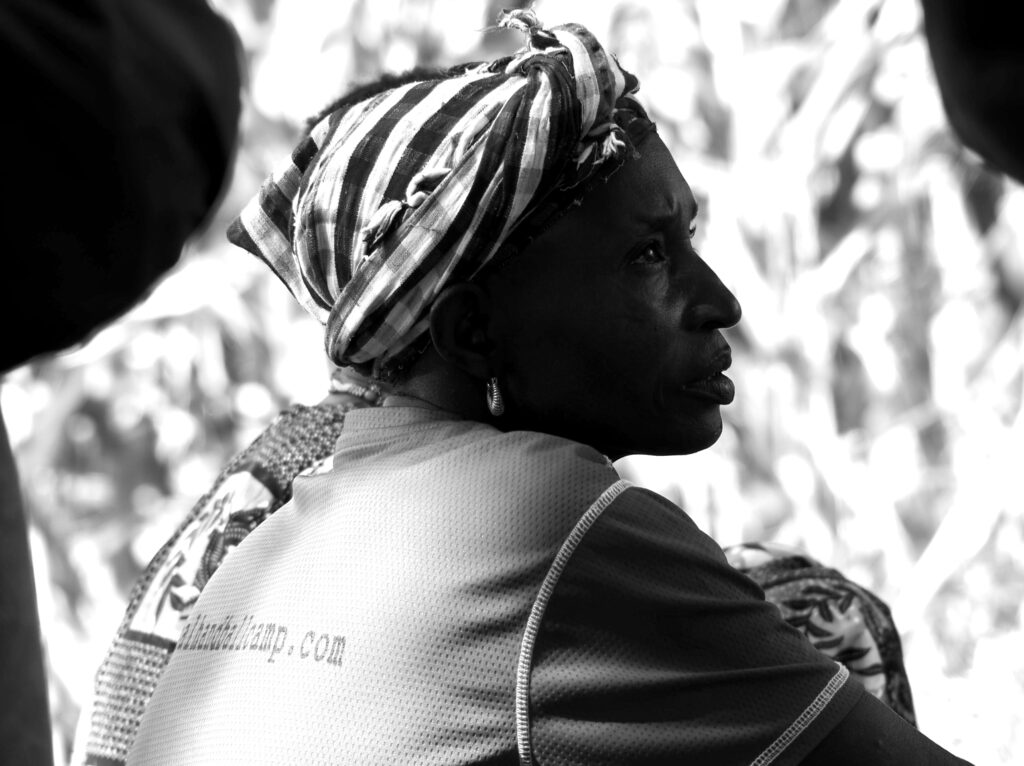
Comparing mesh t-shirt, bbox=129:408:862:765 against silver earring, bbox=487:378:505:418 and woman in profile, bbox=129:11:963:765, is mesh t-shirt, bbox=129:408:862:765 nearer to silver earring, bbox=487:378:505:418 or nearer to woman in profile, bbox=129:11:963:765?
woman in profile, bbox=129:11:963:765

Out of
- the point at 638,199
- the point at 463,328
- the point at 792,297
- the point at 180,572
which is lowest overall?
the point at 792,297

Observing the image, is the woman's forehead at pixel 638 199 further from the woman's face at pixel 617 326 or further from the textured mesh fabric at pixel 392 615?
the textured mesh fabric at pixel 392 615

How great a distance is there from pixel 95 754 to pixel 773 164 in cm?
290

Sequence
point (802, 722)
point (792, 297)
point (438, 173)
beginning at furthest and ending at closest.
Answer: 1. point (792, 297)
2. point (438, 173)
3. point (802, 722)

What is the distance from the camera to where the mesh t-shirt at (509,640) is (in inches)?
54.7

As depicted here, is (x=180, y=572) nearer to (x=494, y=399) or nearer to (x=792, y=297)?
(x=494, y=399)

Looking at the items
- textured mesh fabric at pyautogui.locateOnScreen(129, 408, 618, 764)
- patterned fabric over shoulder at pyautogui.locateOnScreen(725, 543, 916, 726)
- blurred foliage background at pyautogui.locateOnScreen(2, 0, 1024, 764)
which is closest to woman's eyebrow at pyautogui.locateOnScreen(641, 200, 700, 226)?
textured mesh fabric at pyautogui.locateOnScreen(129, 408, 618, 764)

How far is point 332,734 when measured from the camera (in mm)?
1464

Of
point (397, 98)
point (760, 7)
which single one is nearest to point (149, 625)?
point (397, 98)

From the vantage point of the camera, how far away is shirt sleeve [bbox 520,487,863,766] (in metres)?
1.38

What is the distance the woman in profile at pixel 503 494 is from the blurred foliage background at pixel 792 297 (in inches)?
95.1

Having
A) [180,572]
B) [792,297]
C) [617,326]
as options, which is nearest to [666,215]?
[617,326]

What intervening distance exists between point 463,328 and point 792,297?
267 cm

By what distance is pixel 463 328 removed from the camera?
Result: 1706 mm
